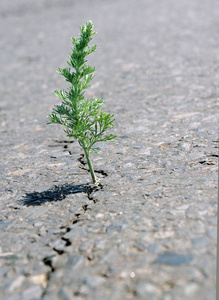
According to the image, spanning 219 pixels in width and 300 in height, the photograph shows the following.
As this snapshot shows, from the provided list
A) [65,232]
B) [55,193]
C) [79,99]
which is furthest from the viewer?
[55,193]

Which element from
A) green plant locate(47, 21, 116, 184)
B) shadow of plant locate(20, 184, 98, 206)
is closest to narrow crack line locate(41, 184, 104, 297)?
shadow of plant locate(20, 184, 98, 206)

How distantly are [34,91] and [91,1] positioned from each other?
289 inches

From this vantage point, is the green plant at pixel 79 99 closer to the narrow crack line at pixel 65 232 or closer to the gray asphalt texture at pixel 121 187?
the narrow crack line at pixel 65 232

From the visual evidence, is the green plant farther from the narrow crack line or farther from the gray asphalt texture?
the gray asphalt texture

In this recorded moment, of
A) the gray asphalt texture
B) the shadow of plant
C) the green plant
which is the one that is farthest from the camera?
the shadow of plant

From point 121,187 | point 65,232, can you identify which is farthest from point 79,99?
point 65,232

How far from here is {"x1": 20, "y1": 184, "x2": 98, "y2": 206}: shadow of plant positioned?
2543mm

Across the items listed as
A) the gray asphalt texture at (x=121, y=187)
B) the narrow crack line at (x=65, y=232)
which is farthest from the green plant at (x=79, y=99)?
the gray asphalt texture at (x=121, y=187)

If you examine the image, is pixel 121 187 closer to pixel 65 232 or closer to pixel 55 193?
pixel 55 193

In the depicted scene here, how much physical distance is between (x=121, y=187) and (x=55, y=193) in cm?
41

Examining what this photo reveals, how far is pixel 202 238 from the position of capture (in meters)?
1.89

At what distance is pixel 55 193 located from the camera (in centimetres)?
262

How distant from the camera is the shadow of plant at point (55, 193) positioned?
254cm

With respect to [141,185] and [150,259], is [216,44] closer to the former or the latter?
[141,185]
